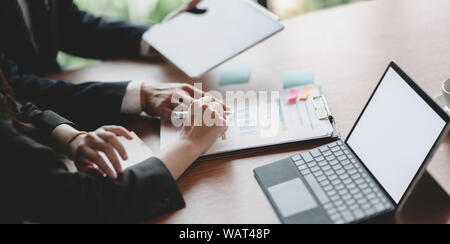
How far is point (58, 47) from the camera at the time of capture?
1.51 metres

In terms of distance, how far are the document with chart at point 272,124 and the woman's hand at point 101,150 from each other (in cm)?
13

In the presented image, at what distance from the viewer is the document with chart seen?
932 millimetres

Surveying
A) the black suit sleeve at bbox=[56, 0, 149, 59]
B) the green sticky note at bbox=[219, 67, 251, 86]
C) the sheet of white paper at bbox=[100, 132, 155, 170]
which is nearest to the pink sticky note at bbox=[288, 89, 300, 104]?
the green sticky note at bbox=[219, 67, 251, 86]

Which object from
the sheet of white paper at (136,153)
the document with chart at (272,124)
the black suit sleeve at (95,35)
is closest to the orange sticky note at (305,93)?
the document with chart at (272,124)

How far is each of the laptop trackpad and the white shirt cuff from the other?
45cm

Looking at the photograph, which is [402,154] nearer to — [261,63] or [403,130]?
[403,130]

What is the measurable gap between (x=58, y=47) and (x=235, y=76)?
71 centimetres

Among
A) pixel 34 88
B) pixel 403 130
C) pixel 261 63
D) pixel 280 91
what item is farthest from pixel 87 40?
pixel 403 130

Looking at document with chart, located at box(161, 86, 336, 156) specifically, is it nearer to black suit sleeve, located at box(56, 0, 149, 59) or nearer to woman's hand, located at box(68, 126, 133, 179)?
woman's hand, located at box(68, 126, 133, 179)

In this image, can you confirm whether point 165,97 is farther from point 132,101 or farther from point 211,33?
point 211,33

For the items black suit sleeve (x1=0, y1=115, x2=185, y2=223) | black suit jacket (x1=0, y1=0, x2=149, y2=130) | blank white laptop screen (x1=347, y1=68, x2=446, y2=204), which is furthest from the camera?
black suit jacket (x1=0, y1=0, x2=149, y2=130)

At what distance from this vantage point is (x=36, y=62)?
4.76 feet

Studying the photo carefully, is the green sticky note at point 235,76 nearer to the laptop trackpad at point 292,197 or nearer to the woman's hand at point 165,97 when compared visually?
the woman's hand at point 165,97

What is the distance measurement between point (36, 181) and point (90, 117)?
347mm
